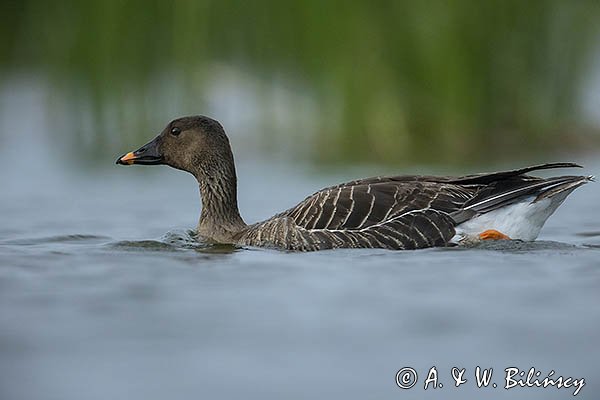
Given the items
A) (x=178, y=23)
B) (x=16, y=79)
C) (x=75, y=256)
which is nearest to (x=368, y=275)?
(x=75, y=256)

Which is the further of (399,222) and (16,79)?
(16,79)

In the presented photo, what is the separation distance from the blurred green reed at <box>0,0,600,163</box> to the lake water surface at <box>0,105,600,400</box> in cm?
465

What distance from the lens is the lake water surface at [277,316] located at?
6.16 metres

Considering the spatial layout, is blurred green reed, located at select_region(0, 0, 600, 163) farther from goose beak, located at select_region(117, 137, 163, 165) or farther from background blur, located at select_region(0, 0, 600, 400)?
goose beak, located at select_region(117, 137, 163, 165)

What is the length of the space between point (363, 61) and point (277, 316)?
880 cm

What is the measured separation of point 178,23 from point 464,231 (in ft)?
22.6

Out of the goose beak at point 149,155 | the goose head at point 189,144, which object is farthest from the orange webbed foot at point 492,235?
the goose beak at point 149,155

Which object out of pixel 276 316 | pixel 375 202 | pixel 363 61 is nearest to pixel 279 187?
pixel 363 61

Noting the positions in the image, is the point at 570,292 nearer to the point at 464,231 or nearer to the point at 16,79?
the point at 464,231

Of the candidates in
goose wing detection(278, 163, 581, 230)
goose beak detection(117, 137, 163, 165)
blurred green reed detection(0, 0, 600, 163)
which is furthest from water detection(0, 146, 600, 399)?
blurred green reed detection(0, 0, 600, 163)

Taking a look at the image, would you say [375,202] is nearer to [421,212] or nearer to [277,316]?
[421,212]

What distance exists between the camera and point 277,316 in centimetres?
734

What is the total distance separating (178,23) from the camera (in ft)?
51.0

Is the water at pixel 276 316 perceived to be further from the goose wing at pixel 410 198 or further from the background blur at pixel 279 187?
the goose wing at pixel 410 198
